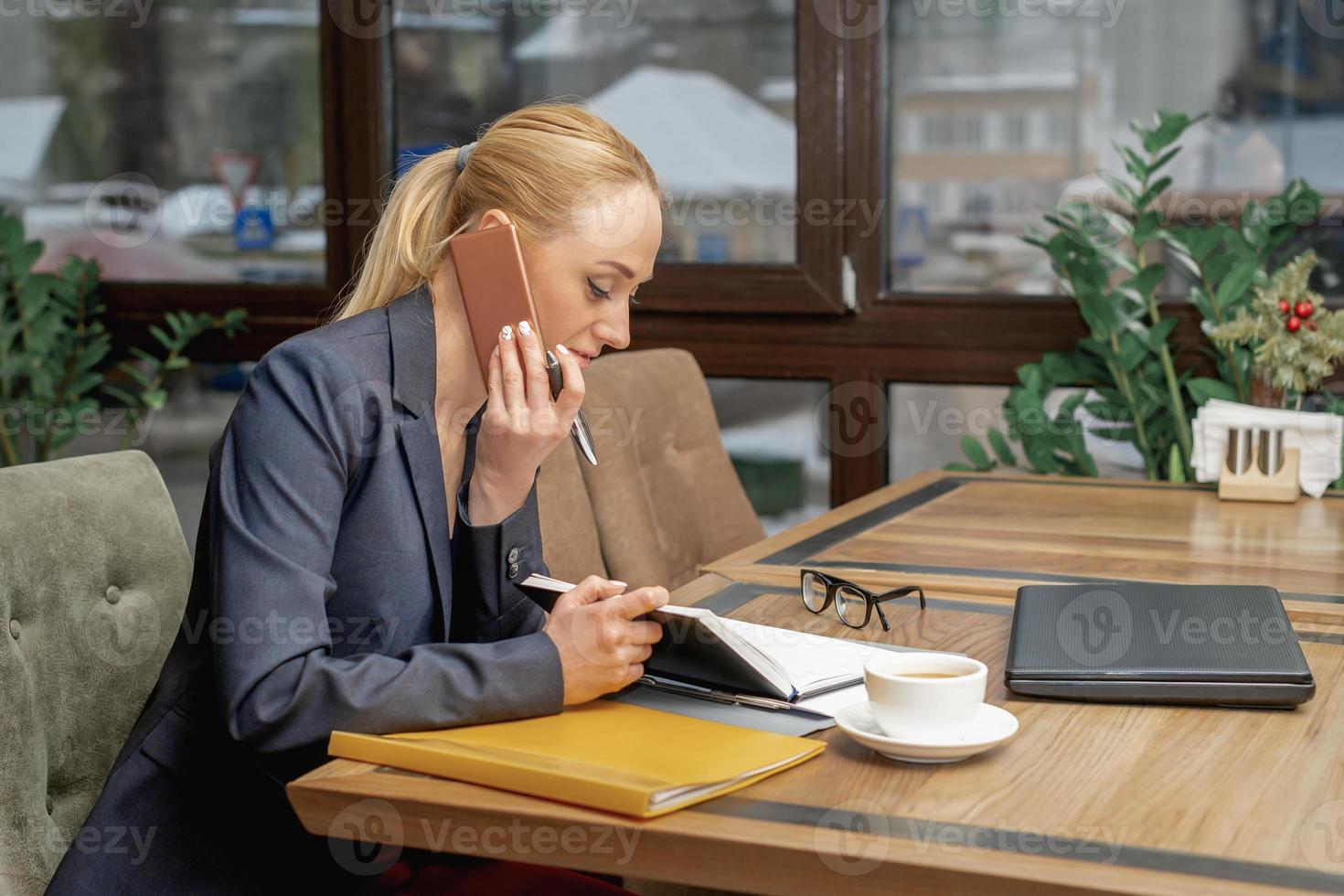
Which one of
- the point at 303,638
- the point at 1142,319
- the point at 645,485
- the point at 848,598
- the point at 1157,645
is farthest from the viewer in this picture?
the point at 1142,319

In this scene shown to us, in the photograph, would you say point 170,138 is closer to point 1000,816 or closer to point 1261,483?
point 1261,483

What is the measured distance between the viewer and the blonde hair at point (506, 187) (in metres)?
1.45

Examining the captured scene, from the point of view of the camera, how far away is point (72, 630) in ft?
4.70

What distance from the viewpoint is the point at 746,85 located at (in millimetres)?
3365

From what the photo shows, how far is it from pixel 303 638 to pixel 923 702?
Answer: 514 millimetres

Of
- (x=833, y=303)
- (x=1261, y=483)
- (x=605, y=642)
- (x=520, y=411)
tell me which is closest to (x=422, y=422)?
(x=520, y=411)

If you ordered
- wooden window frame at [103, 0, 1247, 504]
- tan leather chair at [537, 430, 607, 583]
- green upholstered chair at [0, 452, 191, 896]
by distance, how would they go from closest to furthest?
green upholstered chair at [0, 452, 191, 896] < tan leather chair at [537, 430, 607, 583] < wooden window frame at [103, 0, 1247, 504]

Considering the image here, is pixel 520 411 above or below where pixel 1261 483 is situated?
above

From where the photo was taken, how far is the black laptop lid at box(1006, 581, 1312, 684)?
123cm

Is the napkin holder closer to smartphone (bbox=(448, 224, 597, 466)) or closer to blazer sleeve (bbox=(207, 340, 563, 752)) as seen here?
smartphone (bbox=(448, 224, 597, 466))

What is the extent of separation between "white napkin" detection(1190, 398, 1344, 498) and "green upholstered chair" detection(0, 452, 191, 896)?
5.43 ft

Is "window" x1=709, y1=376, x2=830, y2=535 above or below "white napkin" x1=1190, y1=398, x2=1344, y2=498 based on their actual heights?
below

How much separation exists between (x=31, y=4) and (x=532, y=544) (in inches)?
125

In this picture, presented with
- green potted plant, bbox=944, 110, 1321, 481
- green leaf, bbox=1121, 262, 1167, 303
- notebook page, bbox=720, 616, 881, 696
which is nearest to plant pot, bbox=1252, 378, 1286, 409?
green potted plant, bbox=944, 110, 1321, 481
